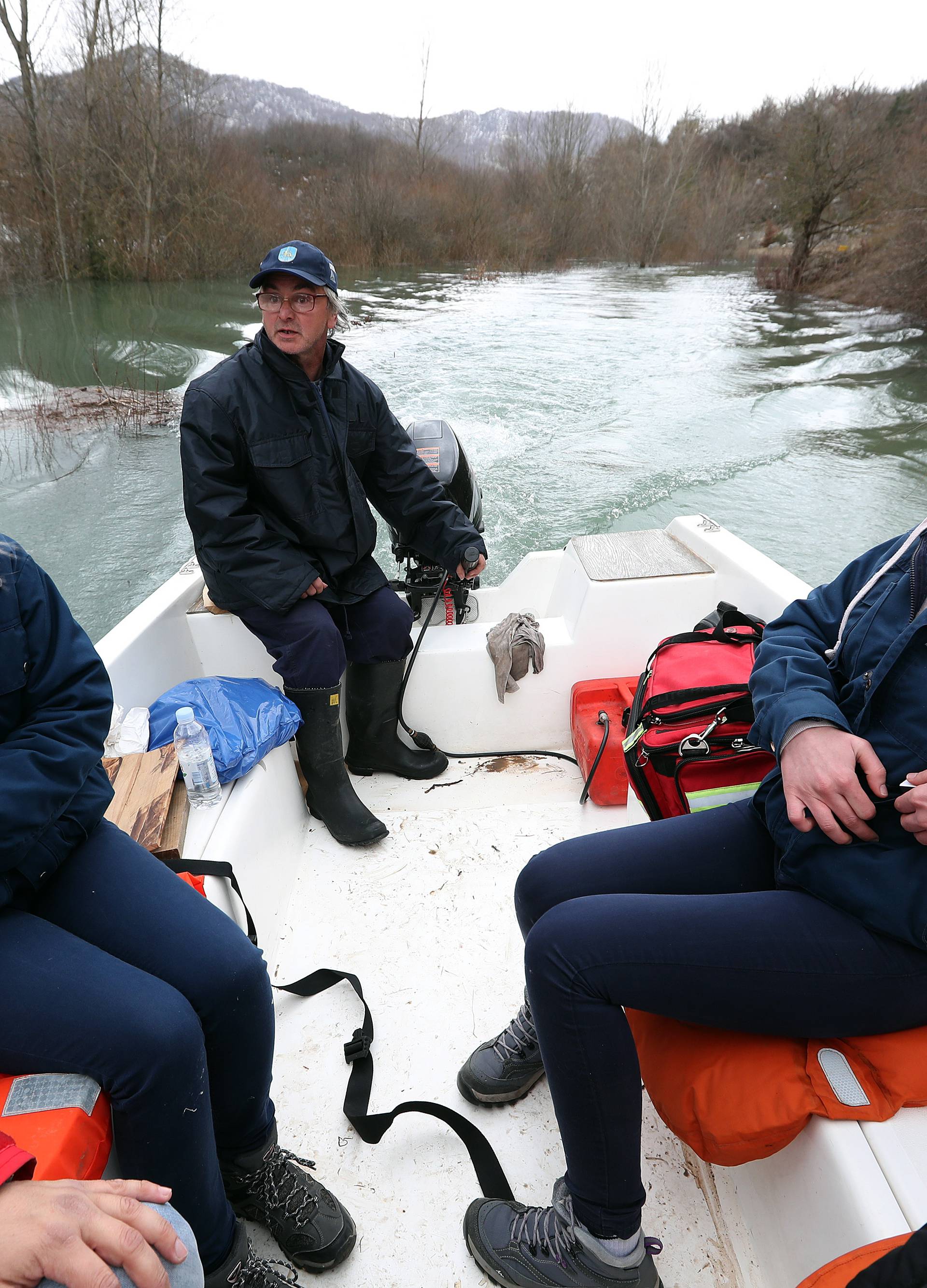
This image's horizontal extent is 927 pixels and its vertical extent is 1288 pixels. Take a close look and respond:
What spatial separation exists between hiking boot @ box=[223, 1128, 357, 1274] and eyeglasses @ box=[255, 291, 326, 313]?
161 centimetres

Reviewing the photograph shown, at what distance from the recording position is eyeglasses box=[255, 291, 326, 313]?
5.51 ft

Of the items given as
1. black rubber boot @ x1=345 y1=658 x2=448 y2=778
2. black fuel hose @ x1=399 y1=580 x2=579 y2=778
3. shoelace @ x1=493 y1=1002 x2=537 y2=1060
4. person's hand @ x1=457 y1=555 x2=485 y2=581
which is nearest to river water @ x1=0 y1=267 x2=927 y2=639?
person's hand @ x1=457 y1=555 x2=485 y2=581

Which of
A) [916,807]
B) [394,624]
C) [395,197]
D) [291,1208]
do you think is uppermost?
[395,197]

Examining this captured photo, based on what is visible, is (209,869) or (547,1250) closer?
(547,1250)

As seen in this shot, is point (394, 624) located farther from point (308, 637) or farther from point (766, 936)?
point (766, 936)

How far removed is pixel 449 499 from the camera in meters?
2.46

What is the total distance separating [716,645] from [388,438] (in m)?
1.03

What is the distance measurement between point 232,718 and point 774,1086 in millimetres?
1262

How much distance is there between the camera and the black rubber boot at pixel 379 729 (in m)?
1.99

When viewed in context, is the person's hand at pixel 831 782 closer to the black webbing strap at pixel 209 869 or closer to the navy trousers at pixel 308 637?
the black webbing strap at pixel 209 869

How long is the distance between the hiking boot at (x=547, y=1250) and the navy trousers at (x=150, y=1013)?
34cm

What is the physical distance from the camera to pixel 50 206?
1088cm

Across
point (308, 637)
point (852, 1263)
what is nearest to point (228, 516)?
point (308, 637)

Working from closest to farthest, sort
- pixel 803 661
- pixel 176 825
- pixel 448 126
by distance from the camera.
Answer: pixel 803 661 → pixel 176 825 → pixel 448 126
